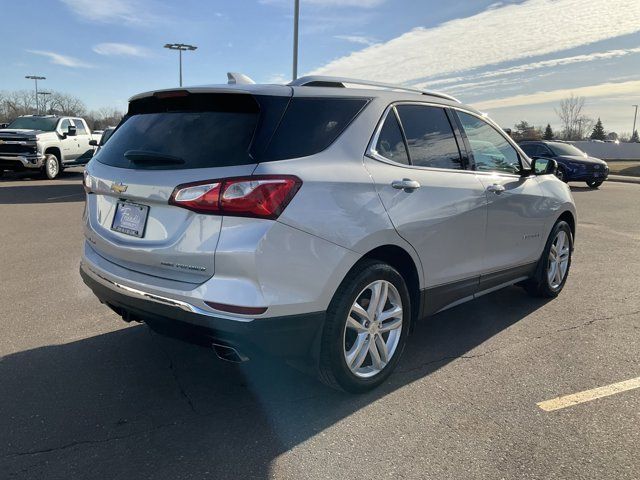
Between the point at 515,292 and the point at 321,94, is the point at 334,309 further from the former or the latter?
the point at 515,292

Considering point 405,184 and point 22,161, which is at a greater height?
point 405,184

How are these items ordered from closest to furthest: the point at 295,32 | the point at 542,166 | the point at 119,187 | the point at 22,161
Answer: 1. the point at 119,187
2. the point at 542,166
3. the point at 22,161
4. the point at 295,32

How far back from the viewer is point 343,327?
10.2 ft

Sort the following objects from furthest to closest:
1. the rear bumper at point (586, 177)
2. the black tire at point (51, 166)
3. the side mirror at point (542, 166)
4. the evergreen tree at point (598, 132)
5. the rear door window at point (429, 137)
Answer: the evergreen tree at point (598, 132)
the rear bumper at point (586, 177)
the black tire at point (51, 166)
the side mirror at point (542, 166)
the rear door window at point (429, 137)

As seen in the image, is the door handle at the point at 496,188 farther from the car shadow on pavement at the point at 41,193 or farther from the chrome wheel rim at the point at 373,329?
the car shadow on pavement at the point at 41,193

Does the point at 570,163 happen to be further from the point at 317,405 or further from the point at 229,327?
the point at 229,327

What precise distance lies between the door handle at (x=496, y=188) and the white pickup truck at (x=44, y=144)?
1626 cm

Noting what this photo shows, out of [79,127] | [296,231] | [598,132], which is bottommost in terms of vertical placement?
[296,231]

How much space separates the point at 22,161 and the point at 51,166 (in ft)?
3.17

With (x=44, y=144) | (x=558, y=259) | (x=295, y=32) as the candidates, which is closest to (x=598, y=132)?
(x=295, y=32)

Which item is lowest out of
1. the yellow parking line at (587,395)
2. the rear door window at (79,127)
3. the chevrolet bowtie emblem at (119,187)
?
the yellow parking line at (587,395)

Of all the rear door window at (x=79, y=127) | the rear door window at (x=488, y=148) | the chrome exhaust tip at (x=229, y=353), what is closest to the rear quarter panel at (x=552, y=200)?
the rear door window at (x=488, y=148)

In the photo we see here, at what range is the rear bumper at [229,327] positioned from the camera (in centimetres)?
271

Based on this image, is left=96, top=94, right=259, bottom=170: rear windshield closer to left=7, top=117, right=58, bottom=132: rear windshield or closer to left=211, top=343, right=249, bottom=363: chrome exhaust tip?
left=211, top=343, right=249, bottom=363: chrome exhaust tip
